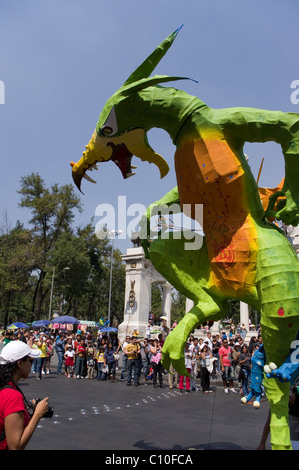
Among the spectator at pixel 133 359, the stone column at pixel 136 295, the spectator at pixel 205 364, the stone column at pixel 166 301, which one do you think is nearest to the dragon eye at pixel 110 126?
the spectator at pixel 205 364

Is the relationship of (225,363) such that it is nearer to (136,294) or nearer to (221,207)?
(221,207)

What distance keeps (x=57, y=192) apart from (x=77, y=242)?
482 centimetres

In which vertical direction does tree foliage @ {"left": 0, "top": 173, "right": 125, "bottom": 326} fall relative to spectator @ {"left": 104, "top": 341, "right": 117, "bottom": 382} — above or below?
above

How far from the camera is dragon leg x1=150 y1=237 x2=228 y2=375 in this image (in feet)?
12.4

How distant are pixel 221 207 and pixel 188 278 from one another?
0.81 metres

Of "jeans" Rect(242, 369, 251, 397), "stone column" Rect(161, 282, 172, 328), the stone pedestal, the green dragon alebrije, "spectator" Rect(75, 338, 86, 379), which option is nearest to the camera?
the green dragon alebrije

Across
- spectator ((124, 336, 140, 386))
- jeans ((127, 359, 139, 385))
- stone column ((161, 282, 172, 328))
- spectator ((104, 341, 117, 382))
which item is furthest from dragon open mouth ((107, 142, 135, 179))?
stone column ((161, 282, 172, 328))

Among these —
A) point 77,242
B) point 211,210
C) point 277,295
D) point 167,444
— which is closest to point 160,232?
point 211,210

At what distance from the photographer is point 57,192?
3531 centimetres

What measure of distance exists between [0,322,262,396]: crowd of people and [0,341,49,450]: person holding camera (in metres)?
8.29

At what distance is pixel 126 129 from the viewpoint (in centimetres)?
409

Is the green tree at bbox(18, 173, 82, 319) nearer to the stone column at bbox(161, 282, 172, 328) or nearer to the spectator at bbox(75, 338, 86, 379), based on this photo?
the stone column at bbox(161, 282, 172, 328)

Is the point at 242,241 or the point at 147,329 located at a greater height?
the point at 242,241
